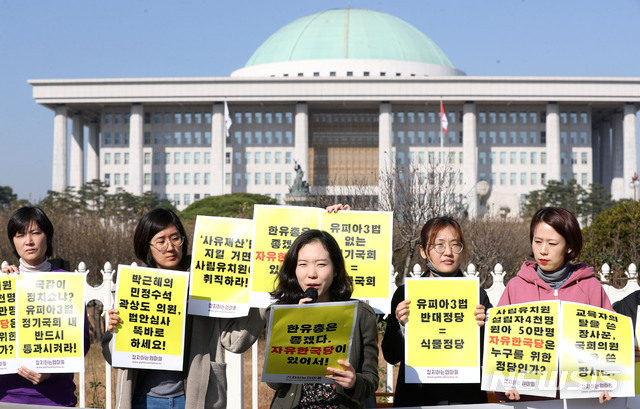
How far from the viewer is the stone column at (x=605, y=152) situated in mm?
84575

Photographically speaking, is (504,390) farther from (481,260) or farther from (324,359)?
(481,260)

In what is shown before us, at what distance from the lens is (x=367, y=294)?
440 centimetres

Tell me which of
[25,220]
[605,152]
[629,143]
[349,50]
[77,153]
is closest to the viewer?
[25,220]

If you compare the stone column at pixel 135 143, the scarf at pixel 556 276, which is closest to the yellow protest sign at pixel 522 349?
the scarf at pixel 556 276

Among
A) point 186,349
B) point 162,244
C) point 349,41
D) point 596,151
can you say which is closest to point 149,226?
point 162,244

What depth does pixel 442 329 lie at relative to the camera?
3.98m

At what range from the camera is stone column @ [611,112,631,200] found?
77875 millimetres

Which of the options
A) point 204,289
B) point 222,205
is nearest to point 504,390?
point 204,289

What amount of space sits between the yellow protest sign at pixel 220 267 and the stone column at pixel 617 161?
79331 mm

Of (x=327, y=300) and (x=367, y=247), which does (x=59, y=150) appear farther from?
(x=327, y=300)

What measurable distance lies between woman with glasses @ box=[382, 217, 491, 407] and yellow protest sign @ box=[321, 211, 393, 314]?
21 cm

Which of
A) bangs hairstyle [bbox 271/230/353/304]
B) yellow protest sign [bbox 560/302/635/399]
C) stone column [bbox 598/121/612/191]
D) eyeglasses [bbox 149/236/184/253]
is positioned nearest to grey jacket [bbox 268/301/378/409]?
bangs hairstyle [bbox 271/230/353/304]

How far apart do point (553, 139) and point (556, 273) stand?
78.0 m

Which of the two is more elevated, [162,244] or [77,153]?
[77,153]
